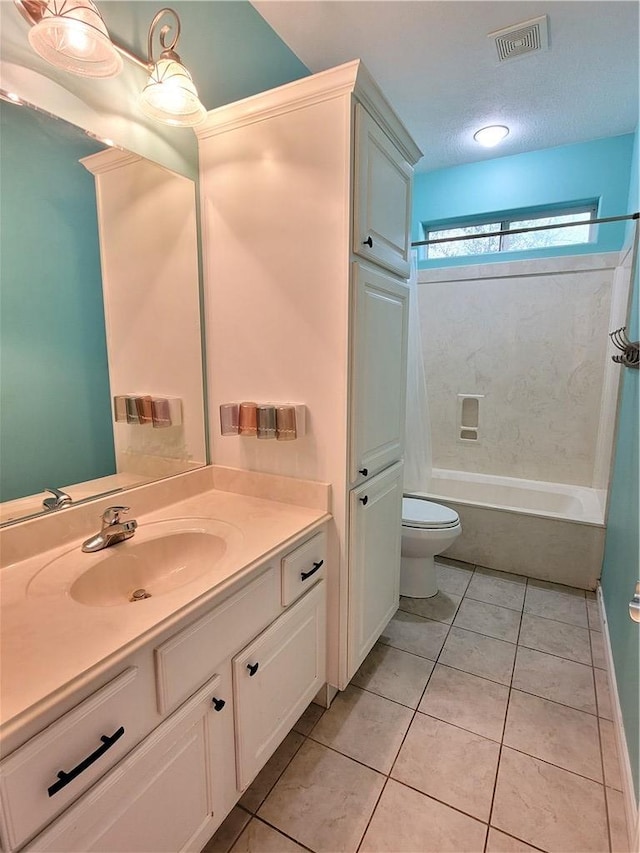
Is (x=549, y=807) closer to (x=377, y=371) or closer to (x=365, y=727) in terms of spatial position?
(x=365, y=727)

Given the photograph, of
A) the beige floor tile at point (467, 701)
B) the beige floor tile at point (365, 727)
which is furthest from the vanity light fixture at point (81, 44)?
the beige floor tile at point (467, 701)

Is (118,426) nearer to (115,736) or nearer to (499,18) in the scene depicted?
(115,736)

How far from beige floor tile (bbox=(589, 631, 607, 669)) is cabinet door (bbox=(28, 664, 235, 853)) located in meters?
1.68

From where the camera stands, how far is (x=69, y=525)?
1.20 meters

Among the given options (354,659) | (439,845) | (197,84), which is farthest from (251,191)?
(439,845)

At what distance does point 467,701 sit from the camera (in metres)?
1.67

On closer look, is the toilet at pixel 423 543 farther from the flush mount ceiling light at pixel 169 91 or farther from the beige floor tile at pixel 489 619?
the flush mount ceiling light at pixel 169 91

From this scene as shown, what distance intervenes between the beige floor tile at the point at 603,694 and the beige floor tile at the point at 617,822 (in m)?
0.33

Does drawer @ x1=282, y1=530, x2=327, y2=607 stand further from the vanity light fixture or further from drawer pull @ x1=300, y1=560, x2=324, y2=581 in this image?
the vanity light fixture

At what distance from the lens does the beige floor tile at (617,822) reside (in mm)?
1178

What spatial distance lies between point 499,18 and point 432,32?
0.27 meters

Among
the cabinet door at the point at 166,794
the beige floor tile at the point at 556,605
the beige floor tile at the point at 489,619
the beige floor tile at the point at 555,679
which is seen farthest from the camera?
the beige floor tile at the point at 556,605

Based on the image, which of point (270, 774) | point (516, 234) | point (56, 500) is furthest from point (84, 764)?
point (516, 234)

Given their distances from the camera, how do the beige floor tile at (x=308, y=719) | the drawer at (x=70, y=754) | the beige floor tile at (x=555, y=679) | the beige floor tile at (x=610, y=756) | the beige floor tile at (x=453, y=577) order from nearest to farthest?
the drawer at (x=70, y=754) → the beige floor tile at (x=610, y=756) → the beige floor tile at (x=308, y=719) → the beige floor tile at (x=555, y=679) → the beige floor tile at (x=453, y=577)
